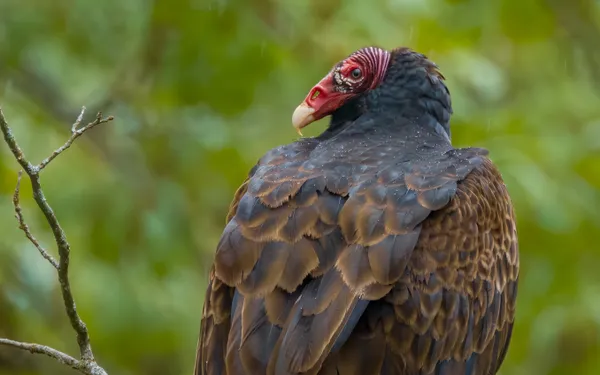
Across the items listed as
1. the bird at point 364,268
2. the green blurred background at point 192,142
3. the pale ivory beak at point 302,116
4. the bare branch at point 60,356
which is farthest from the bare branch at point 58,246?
the green blurred background at point 192,142

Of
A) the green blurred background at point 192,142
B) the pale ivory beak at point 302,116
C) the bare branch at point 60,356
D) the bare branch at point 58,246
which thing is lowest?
the bare branch at point 60,356

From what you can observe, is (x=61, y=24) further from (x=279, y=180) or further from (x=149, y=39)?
(x=279, y=180)

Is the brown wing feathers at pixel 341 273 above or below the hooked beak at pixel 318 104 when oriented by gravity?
below

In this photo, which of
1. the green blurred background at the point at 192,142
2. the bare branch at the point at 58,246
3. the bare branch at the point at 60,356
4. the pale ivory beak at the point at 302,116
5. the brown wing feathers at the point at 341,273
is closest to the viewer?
the bare branch at the point at 58,246

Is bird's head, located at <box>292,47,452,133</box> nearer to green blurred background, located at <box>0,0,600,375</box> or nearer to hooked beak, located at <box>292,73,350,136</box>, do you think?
hooked beak, located at <box>292,73,350,136</box>

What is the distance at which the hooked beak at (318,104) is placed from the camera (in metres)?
4.52

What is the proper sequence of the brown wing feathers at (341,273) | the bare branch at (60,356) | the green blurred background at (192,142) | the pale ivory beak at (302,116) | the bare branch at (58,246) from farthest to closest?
the green blurred background at (192,142) → the pale ivory beak at (302,116) → the brown wing feathers at (341,273) → the bare branch at (60,356) → the bare branch at (58,246)

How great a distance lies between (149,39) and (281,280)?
3.38 metres

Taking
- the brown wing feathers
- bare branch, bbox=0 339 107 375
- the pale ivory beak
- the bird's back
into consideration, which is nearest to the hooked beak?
the pale ivory beak

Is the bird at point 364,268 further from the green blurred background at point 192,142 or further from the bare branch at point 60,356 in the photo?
the green blurred background at point 192,142

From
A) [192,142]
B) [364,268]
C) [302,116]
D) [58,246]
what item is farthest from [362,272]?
[192,142]

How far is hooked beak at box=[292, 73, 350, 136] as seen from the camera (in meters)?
4.52

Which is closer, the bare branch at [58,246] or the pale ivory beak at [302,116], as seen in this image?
the bare branch at [58,246]

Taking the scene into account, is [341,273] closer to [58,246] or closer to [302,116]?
[58,246]
